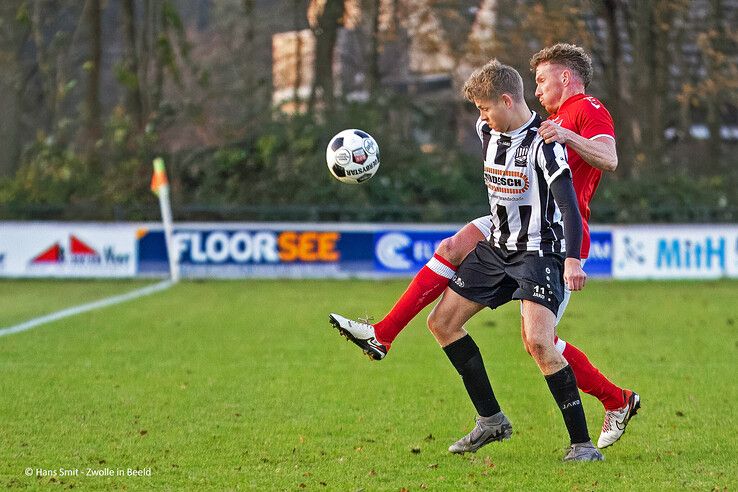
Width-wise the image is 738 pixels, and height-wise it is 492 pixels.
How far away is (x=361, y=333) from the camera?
674cm

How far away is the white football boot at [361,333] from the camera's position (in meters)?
6.68

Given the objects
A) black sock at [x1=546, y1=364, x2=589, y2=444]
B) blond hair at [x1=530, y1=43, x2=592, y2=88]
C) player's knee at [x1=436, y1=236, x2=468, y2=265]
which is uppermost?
blond hair at [x1=530, y1=43, x2=592, y2=88]

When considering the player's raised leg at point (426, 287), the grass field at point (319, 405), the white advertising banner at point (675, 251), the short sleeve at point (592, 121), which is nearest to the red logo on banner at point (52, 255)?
the grass field at point (319, 405)

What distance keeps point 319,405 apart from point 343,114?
64.9 ft

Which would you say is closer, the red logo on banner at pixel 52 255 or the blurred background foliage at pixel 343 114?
the red logo on banner at pixel 52 255

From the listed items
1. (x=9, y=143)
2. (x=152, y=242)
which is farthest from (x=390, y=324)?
(x=9, y=143)

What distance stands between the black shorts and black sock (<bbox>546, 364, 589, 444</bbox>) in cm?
36

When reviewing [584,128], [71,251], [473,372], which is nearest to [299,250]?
[71,251]

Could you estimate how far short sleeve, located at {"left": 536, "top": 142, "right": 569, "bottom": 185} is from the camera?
6.25 meters

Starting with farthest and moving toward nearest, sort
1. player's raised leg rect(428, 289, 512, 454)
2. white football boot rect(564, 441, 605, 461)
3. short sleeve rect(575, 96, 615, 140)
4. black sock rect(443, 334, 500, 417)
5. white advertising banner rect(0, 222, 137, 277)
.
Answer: white advertising banner rect(0, 222, 137, 277) < black sock rect(443, 334, 500, 417) < player's raised leg rect(428, 289, 512, 454) < white football boot rect(564, 441, 605, 461) < short sleeve rect(575, 96, 615, 140)

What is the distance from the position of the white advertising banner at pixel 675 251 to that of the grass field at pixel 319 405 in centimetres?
645

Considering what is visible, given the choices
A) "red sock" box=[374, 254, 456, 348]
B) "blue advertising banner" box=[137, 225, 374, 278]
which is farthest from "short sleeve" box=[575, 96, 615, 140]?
"blue advertising banner" box=[137, 225, 374, 278]

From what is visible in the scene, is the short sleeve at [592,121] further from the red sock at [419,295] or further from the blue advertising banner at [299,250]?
the blue advertising banner at [299,250]

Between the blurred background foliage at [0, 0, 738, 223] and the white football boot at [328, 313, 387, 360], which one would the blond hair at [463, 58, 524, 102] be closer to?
the white football boot at [328, 313, 387, 360]
